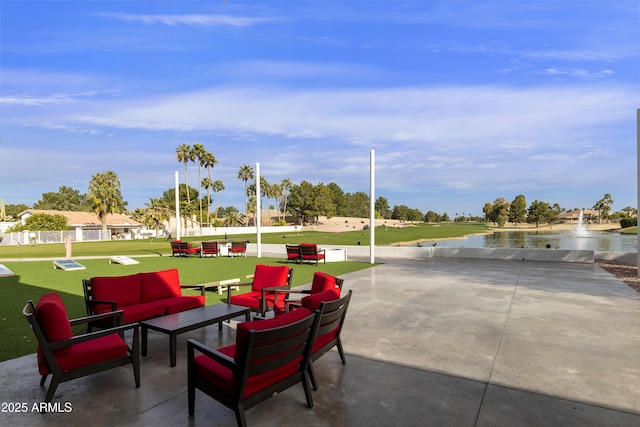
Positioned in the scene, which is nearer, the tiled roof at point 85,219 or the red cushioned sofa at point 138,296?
the red cushioned sofa at point 138,296

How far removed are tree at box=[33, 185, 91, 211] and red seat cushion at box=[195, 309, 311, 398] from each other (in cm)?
10826

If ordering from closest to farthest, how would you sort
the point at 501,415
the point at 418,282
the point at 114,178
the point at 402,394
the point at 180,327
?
the point at 501,415 → the point at 402,394 → the point at 180,327 → the point at 418,282 → the point at 114,178

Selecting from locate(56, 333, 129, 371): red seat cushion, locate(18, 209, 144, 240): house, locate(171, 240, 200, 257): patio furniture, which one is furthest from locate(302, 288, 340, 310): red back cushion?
locate(18, 209, 144, 240): house

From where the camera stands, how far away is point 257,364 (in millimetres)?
2758

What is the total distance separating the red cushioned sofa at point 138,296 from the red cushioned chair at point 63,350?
4.59 feet

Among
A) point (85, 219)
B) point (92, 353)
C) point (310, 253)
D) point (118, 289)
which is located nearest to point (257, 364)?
point (92, 353)

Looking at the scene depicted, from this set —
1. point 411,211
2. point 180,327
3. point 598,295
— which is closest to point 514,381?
point 180,327

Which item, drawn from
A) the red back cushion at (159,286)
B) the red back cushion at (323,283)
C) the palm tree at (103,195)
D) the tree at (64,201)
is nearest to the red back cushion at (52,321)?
the red back cushion at (159,286)

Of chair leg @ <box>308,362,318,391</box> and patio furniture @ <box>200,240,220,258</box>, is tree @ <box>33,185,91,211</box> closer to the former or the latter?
patio furniture @ <box>200,240,220,258</box>

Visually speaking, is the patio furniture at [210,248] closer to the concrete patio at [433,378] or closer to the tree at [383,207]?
the concrete patio at [433,378]

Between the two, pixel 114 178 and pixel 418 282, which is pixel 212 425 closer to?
pixel 418 282

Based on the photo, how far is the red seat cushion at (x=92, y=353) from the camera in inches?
133

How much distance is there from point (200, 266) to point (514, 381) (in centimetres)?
1325

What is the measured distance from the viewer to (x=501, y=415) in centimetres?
318
